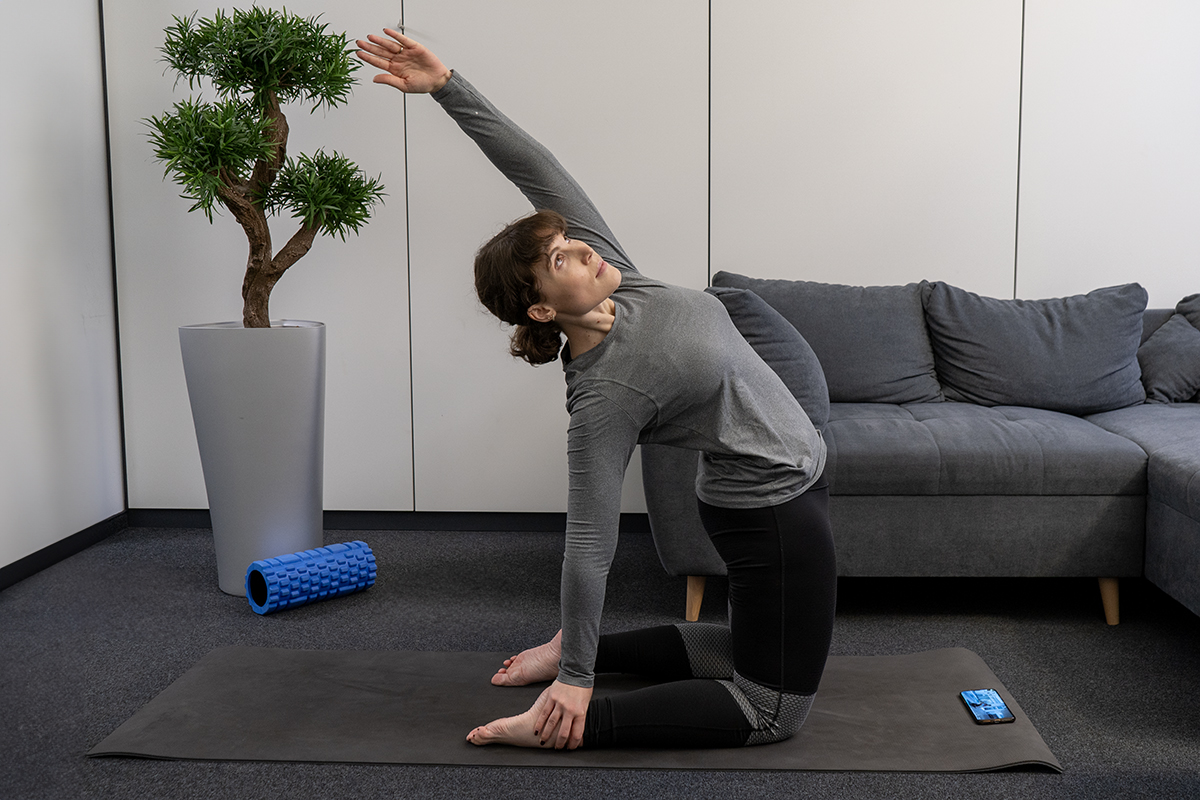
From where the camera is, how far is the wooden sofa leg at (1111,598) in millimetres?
2572

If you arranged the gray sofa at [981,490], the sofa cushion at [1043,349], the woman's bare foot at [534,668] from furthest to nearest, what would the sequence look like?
the sofa cushion at [1043,349], the gray sofa at [981,490], the woman's bare foot at [534,668]

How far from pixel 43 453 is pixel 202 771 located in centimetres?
177

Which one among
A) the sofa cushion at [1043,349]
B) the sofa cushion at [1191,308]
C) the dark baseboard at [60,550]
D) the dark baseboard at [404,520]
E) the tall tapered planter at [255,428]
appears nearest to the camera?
the tall tapered planter at [255,428]

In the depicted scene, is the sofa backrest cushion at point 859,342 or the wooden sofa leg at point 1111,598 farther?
the sofa backrest cushion at point 859,342

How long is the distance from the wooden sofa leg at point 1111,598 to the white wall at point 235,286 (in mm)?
2342

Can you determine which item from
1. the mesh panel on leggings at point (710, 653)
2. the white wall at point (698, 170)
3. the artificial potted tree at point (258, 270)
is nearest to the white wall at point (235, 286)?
the white wall at point (698, 170)

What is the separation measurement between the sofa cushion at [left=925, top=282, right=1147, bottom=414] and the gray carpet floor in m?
0.60

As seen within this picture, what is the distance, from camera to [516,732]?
1.85m

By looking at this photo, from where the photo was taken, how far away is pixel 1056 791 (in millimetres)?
1735

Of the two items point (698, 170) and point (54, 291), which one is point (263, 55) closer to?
point (54, 291)

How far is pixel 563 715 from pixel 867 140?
2.50 metres

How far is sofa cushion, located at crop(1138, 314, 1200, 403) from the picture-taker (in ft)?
10.4

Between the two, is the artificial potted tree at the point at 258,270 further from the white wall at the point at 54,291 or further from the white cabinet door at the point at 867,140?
the white cabinet door at the point at 867,140

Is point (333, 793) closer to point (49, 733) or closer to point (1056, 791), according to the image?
point (49, 733)
